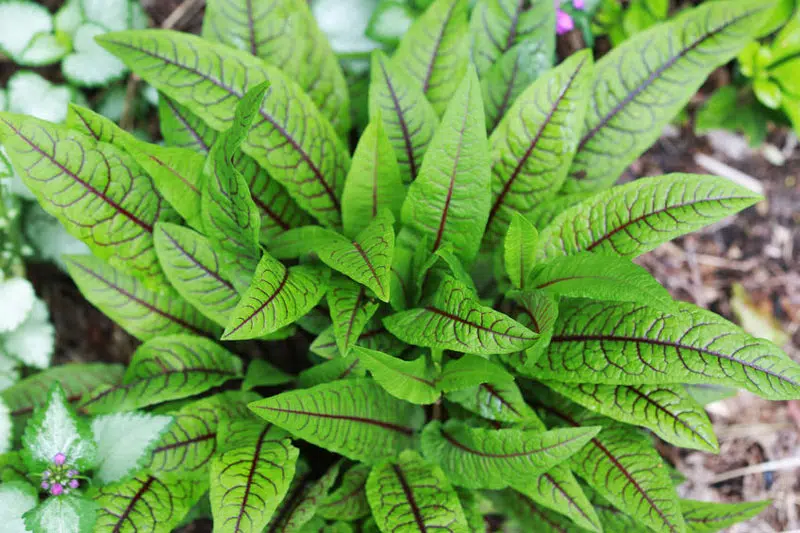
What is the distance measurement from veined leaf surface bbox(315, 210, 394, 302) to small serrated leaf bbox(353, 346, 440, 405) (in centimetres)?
15

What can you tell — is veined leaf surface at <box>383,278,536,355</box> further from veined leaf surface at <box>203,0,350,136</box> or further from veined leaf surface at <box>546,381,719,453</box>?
veined leaf surface at <box>203,0,350,136</box>

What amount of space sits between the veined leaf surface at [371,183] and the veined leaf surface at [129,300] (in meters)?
0.56

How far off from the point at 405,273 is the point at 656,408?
0.73 metres

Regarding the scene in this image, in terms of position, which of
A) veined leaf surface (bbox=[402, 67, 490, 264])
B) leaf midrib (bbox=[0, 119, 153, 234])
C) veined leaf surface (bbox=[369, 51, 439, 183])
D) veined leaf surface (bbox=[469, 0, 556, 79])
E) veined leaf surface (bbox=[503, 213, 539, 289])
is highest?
veined leaf surface (bbox=[469, 0, 556, 79])

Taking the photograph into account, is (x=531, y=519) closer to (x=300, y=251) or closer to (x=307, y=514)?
(x=307, y=514)

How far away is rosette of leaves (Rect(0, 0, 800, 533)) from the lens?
149 cm

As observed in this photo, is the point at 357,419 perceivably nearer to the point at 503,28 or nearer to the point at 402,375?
the point at 402,375

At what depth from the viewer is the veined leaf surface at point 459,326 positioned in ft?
4.65

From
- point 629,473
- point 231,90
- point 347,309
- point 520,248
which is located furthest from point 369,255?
point 629,473

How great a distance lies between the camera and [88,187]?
160 cm

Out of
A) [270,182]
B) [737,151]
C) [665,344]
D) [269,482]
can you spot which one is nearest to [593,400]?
[665,344]

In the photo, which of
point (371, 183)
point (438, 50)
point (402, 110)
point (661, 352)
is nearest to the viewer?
point (661, 352)

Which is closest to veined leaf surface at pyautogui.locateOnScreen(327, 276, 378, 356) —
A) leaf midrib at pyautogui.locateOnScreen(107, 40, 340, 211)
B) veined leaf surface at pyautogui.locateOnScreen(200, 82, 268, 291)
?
veined leaf surface at pyautogui.locateOnScreen(200, 82, 268, 291)

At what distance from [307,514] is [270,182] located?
0.90 meters
